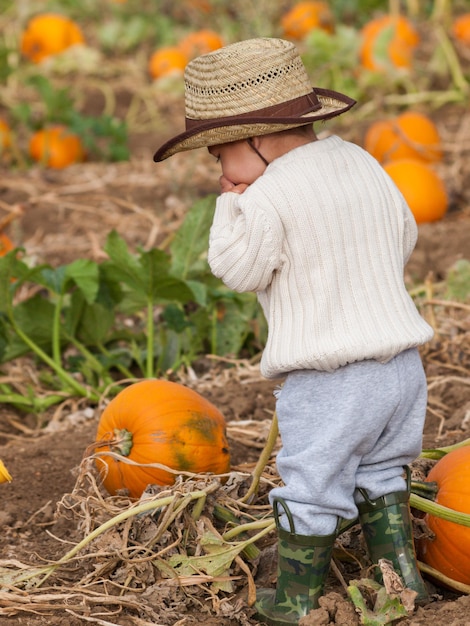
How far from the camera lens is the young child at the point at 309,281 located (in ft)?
8.01

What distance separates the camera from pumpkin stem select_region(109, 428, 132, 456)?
3031 millimetres

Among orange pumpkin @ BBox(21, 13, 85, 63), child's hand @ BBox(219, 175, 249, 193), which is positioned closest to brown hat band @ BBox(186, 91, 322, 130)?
child's hand @ BBox(219, 175, 249, 193)

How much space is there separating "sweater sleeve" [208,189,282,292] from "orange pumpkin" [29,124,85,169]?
5.24m

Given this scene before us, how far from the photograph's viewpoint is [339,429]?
2.45m

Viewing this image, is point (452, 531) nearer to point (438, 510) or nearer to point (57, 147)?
point (438, 510)

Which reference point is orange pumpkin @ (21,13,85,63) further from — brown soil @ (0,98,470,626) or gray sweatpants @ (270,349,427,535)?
gray sweatpants @ (270,349,427,535)

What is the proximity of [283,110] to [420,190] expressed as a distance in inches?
136

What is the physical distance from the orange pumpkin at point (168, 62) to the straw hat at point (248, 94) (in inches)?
255

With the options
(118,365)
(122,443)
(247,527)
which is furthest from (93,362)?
(247,527)

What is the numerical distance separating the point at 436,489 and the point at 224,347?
1.68 meters

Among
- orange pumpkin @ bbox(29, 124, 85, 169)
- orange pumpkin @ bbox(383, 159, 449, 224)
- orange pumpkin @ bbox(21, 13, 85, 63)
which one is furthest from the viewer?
orange pumpkin @ bbox(21, 13, 85, 63)

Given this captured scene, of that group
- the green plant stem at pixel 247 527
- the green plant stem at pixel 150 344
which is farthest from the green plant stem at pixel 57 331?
the green plant stem at pixel 247 527

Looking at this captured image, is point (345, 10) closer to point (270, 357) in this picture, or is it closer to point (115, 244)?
point (115, 244)

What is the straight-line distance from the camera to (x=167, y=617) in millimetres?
2598
